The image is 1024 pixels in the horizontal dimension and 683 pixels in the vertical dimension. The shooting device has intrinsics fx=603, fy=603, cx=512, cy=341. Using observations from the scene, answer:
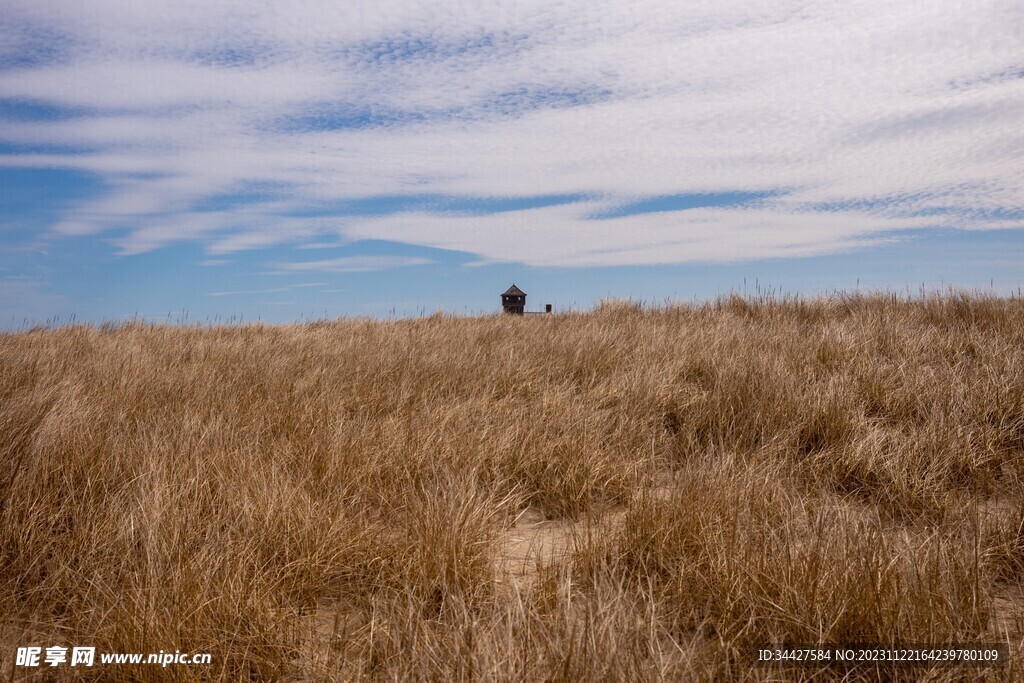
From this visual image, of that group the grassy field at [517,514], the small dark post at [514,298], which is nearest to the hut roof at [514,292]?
the small dark post at [514,298]

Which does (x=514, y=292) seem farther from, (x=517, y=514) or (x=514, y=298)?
(x=517, y=514)

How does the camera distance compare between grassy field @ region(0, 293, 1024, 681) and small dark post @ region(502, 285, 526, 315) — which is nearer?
grassy field @ region(0, 293, 1024, 681)

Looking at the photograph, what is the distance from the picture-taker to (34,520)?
8.40 ft

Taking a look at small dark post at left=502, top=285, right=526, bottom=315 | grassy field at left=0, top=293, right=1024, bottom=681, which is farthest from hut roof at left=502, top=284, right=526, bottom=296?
grassy field at left=0, top=293, right=1024, bottom=681

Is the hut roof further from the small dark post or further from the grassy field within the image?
the grassy field

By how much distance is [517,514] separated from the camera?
303 centimetres

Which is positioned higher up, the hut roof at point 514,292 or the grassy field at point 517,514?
the hut roof at point 514,292

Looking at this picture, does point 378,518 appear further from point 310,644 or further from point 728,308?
point 728,308

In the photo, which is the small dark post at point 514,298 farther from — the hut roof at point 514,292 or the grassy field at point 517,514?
the grassy field at point 517,514

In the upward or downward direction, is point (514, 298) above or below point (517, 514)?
above

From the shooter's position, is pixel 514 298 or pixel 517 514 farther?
pixel 514 298

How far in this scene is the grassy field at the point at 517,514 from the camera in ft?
6.19

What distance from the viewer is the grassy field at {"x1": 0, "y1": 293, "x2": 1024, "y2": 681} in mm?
1887

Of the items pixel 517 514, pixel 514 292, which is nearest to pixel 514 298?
pixel 514 292
